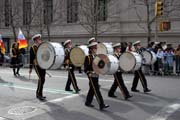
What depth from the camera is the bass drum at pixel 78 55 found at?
1210cm

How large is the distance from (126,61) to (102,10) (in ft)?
68.6

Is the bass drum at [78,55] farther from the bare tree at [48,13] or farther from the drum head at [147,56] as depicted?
the bare tree at [48,13]

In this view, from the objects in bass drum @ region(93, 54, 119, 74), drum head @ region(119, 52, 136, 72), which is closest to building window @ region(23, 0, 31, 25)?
drum head @ region(119, 52, 136, 72)

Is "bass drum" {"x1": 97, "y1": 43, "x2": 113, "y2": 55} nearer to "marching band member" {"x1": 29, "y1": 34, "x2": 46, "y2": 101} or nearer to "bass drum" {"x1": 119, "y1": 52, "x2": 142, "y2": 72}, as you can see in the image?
"bass drum" {"x1": 119, "y1": 52, "x2": 142, "y2": 72}

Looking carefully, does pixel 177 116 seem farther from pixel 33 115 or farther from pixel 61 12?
pixel 61 12

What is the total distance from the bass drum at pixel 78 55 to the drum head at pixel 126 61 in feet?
4.75

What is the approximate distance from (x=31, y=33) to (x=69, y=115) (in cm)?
Result: 3056

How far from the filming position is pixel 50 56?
10.3 metres

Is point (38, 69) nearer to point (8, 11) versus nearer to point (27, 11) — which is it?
point (27, 11)

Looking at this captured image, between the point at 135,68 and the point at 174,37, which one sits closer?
the point at 135,68

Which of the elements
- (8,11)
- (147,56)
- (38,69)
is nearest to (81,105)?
(38,69)

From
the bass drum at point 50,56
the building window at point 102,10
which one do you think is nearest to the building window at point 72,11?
the building window at point 102,10

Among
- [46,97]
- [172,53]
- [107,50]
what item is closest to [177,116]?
[46,97]

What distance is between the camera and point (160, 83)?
14.5 metres
